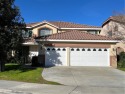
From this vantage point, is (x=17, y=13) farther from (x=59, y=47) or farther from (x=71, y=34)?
(x=71, y=34)

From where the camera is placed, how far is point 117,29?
36.7m

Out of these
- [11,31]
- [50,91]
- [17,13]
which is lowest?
[50,91]

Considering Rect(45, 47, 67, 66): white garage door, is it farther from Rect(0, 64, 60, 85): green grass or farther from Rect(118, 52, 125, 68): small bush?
Rect(0, 64, 60, 85): green grass

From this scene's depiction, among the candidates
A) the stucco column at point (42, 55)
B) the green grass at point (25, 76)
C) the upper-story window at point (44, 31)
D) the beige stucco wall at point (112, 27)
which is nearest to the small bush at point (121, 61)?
the beige stucco wall at point (112, 27)

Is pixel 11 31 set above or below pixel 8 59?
above

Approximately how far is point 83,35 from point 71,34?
1.50 metres

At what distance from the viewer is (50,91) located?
12812mm

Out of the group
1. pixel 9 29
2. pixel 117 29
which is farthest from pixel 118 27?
pixel 9 29

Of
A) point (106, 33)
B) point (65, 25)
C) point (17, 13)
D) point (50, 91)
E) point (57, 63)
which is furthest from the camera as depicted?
point (106, 33)

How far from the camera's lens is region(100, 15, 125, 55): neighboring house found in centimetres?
3356

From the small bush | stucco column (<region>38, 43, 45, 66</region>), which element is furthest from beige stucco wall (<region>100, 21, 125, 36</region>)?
stucco column (<region>38, 43, 45, 66</region>)

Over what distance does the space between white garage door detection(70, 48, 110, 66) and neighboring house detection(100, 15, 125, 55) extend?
2323mm

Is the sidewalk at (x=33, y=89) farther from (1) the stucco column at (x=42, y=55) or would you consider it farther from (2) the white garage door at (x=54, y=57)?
(1) the stucco column at (x=42, y=55)

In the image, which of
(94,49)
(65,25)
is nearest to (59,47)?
(94,49)
